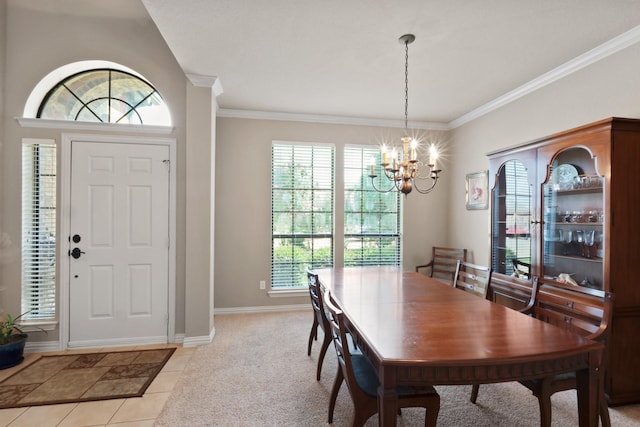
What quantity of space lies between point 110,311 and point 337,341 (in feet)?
8.92

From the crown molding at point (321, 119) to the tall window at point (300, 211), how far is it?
1.23ft

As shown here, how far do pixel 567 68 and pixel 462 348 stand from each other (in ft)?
9.65

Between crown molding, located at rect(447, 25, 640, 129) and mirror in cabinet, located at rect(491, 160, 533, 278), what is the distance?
3.03 ft

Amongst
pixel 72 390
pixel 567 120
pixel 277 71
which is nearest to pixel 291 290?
pixel 72 390

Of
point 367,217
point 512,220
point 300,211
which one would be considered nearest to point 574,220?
point 512,220

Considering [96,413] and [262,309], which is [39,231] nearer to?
[96,413]

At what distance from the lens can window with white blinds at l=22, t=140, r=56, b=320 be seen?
300 cm

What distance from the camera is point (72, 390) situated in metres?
2.34

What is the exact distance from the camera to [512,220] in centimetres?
301

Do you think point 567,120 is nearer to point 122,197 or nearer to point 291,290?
point 291,290

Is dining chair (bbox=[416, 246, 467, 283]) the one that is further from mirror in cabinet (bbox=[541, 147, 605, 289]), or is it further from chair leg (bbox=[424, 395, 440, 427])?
chair leg (bbox=[424, 395, 440, 427])

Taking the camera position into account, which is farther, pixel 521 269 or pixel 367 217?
pixel 367 217

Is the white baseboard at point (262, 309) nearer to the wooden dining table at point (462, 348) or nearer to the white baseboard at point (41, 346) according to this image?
the white baseboard at point (41, 346)

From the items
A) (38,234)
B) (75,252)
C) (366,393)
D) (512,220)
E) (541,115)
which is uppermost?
(541,115)
